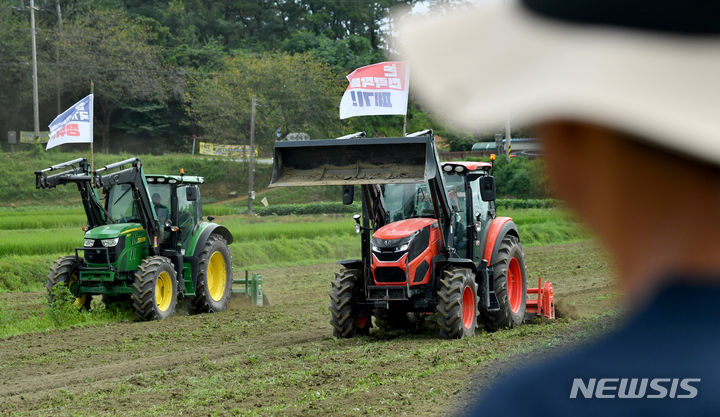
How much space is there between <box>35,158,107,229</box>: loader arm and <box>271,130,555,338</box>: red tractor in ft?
13.0

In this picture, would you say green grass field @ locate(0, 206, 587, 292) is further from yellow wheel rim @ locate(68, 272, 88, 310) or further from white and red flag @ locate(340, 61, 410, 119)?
white and red flag @ locate(340, 61, 410, 119)

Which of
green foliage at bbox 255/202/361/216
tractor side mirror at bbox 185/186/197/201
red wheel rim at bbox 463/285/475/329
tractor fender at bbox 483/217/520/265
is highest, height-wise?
tractor side mirror at bbox 185/186/197/201

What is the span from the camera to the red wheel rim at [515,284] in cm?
1202

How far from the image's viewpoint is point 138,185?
12852 millimetres

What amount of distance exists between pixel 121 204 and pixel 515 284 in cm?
592

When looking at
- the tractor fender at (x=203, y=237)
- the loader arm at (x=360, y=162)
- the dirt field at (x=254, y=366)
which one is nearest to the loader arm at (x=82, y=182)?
the tractor fender at (x=203, y=237)

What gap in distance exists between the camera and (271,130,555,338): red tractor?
984 cm

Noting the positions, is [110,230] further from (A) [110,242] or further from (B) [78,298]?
(B) [78,298]

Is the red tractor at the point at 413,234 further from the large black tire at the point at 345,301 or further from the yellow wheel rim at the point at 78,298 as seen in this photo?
the yellow wheel rim at the point at 78,298

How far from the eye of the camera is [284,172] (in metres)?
10.1

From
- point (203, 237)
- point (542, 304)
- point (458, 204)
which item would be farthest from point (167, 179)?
point (542, 304)

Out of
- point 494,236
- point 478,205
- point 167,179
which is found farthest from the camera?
point 167,179

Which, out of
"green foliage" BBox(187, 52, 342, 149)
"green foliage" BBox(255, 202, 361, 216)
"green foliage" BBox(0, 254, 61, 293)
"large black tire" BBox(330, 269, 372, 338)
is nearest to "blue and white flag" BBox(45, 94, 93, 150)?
"green foliage" BBox(0, 254, 61, 293)

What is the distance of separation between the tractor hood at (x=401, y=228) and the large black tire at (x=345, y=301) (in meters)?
0.70
